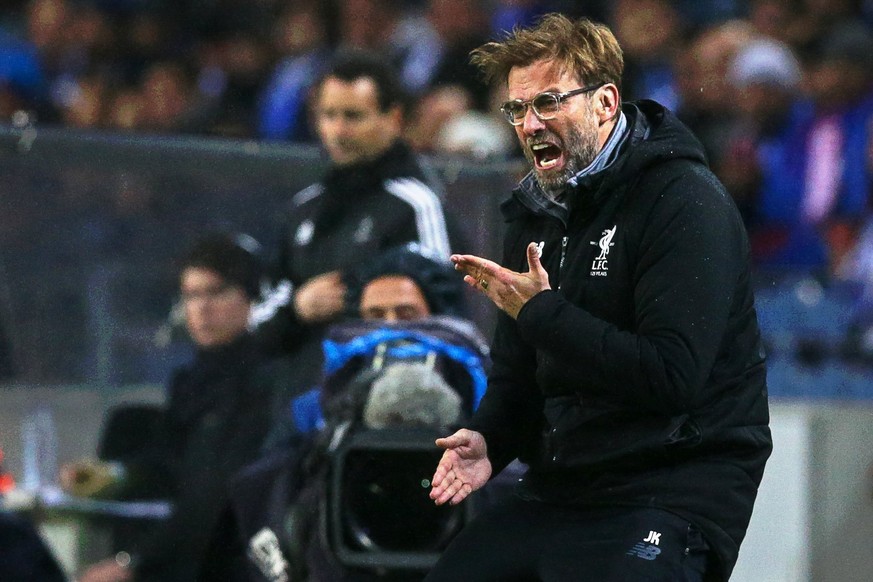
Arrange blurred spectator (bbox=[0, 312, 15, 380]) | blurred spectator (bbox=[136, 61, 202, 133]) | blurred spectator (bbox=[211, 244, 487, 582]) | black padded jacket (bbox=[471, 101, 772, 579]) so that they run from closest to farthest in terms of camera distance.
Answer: black padded jacket (bbox=[471, 101, 772, 579])
blurred spectator (bbox=[211, 244, 487, 582])
blurred spectator (bbox=[0, 312, 15, 380])
blurred spectator (bbox=[136, 61, 202, 133])

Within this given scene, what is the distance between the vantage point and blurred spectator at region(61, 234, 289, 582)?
6195 millimetres

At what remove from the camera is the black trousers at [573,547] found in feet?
10.1

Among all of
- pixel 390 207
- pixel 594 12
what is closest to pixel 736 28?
pixel 594 12

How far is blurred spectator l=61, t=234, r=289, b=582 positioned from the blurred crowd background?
1.60 feet

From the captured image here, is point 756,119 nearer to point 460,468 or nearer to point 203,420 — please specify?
point 203,420

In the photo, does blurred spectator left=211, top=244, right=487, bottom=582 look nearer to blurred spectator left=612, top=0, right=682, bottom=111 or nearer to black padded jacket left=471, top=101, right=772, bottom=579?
black padded jacket left=471, top=101, right=772, bottom=579

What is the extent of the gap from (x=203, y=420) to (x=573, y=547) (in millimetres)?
3516

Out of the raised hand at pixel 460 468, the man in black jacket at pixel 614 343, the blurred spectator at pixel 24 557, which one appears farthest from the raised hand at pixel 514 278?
the blurred spectator at pixel 24 557

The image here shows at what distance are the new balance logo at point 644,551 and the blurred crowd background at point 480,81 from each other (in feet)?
11.5

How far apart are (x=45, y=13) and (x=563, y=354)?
31.5 feet

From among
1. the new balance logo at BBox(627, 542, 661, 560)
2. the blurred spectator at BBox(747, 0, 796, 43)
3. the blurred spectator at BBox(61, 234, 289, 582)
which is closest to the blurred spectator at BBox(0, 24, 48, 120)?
the blurred spectator at BBox(61, 234, 289, 582)

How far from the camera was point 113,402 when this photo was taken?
6746mm

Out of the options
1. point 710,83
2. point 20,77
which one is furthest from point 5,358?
point 20,77

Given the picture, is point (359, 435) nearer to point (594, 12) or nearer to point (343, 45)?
point (594, 12)
